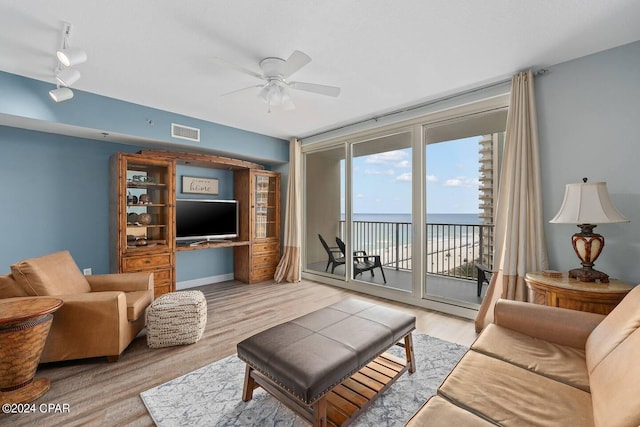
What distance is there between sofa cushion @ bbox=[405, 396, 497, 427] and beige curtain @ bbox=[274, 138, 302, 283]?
381 centimetres

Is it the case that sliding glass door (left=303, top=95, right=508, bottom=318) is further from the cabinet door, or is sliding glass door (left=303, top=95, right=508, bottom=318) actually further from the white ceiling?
the white ceiling

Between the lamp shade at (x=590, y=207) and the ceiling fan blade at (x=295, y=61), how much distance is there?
2.24m

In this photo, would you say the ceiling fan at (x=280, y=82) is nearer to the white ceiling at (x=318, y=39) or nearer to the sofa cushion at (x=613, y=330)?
the white ceiling at (x=318, y=39)

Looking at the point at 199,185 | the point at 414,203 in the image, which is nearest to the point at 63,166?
the point at 199,185

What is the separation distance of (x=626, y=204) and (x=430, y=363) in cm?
201

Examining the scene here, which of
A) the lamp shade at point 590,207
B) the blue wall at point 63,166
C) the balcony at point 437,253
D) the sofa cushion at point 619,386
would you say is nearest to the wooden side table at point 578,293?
the lamp shade at point 590,207

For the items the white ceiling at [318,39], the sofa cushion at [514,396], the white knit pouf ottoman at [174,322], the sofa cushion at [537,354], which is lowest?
the white knit pouf ottoman at [174,322]

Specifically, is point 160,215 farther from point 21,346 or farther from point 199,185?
point 21,346

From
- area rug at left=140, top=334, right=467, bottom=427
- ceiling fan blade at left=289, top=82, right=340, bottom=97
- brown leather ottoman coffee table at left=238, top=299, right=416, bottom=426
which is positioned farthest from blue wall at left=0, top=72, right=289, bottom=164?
brown leather ottoman coffee table at left=238, top=299, right=416, bottom=426

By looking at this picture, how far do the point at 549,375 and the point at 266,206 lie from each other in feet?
14.2

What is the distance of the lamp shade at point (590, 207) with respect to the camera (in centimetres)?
196

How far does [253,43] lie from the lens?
2.15m

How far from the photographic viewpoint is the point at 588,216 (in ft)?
6.51

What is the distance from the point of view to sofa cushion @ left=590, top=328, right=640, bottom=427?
2.76ft
